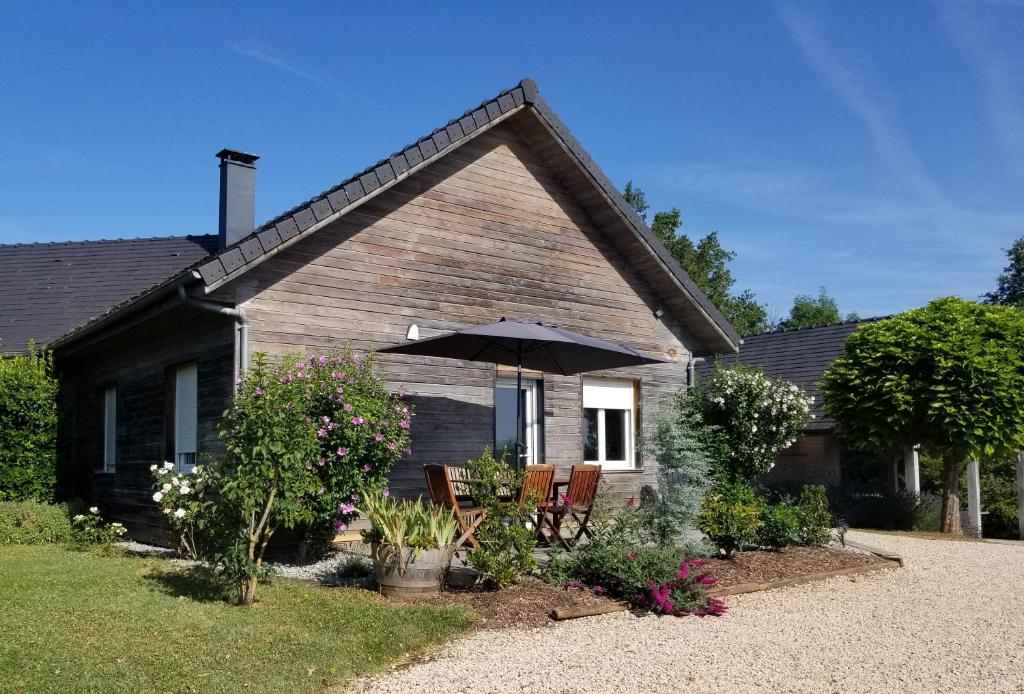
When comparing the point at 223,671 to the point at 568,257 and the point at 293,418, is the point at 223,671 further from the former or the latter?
the point at 568,257

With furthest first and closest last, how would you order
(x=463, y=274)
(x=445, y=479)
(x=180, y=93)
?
1. (x=180, y=93)
2. (x=463, y=274)
3. (x=445, y=479)

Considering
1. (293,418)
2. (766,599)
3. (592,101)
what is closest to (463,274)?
(592,101)

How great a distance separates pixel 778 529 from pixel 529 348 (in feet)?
11.6

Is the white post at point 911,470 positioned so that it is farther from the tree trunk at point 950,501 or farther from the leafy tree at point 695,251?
the leafy tree at point 695,251

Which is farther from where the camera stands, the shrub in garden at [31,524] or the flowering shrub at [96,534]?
the shrub in garden at [31,524]

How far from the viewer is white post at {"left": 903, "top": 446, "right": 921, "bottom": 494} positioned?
16.9m

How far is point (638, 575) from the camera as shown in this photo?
7.71m

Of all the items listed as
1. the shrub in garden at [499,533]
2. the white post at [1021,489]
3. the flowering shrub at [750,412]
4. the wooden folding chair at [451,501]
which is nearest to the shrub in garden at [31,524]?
the wooden folding chair at [451,501]

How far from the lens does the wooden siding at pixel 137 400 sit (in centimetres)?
1048

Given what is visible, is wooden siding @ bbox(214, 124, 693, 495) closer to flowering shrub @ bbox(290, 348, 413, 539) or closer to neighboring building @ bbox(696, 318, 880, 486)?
flowering shrub @ bbox(290, 348, 413, 539)

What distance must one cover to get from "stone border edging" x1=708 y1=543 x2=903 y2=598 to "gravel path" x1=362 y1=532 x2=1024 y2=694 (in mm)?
118

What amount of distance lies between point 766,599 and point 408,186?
6464 millimetres

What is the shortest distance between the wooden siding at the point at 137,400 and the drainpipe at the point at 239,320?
255 mm

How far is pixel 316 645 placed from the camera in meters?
6.27
